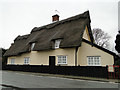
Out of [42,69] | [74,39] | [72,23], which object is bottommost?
[42,69]

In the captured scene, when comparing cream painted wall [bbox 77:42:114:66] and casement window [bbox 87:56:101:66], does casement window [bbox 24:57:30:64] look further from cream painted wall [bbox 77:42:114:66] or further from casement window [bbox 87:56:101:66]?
casement window [bbox 87:56:101:66]

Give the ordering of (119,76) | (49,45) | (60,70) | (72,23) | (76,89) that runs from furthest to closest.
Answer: (72,23) → (49,45) → (60,70) → (119,76) → (76,89)

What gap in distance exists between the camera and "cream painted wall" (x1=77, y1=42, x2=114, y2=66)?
15.1 m

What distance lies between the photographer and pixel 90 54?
15.9 meters

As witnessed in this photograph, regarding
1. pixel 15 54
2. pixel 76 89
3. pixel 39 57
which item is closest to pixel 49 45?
pixel 39 57

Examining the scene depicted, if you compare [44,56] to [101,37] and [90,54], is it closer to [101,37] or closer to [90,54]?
[90,54]

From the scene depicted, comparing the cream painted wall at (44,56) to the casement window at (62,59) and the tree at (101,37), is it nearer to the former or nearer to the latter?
the casement window at (62,59)

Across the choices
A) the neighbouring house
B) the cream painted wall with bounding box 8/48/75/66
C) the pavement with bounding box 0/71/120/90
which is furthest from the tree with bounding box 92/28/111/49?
the pavement with bounding box 0/71/120/90

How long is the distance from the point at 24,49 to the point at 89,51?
453 inches

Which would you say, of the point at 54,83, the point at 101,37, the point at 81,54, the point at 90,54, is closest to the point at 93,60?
the point at 90,54

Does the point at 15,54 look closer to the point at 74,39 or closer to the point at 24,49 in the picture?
the point at 24,49

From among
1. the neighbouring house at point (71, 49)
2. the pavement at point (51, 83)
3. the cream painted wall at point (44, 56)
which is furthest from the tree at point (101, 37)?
the pavement at point (51, 83)

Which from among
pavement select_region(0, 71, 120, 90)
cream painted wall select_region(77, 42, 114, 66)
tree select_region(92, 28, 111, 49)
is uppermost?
tree select_region(92, 28, 111, 49)

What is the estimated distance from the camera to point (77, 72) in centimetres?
1341
